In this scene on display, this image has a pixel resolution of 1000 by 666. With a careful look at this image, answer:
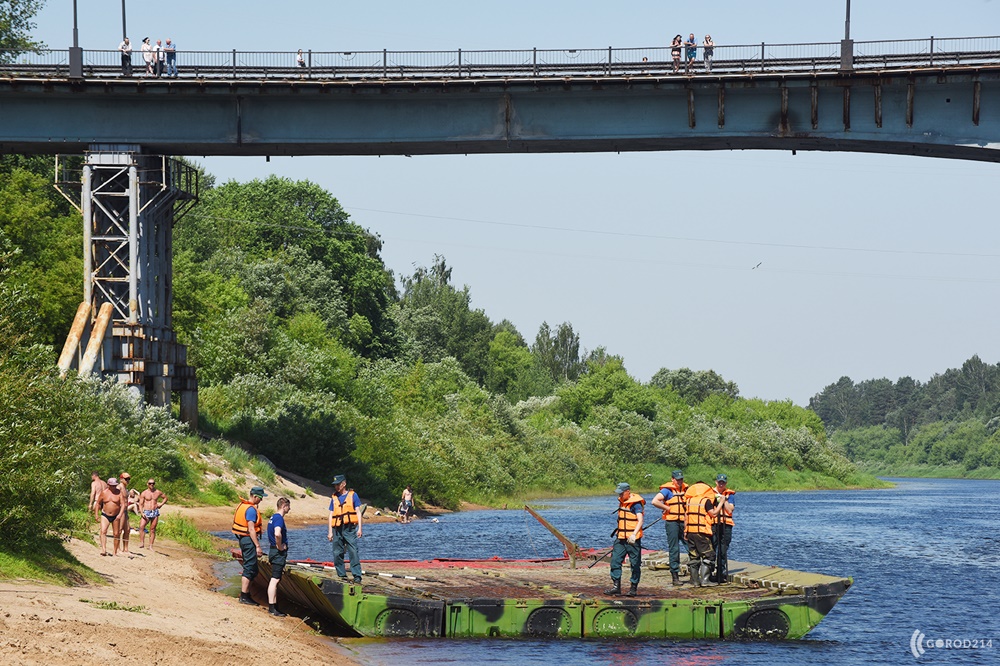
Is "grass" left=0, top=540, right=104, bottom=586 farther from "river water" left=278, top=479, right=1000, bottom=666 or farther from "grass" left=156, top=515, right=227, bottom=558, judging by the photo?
"grass" left=156, top=515, right=227, bottom=558

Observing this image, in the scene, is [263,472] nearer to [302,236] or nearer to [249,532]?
[249,532]

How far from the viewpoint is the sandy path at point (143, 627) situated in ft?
52.7

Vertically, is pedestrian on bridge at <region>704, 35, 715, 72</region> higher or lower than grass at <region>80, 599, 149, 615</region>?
higher

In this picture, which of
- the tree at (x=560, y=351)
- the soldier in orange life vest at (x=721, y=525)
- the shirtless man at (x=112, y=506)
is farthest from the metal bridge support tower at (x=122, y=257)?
the tree at (x=560, y=351)

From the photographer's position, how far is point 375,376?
91.7 meters

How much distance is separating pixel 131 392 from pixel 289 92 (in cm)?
1118

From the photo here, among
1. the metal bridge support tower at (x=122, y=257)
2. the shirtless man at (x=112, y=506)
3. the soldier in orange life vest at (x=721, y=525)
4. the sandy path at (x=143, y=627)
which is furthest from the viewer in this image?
the metal bridge support tower at (x=122, y=257)

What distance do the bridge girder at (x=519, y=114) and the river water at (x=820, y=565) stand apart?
13210 mm

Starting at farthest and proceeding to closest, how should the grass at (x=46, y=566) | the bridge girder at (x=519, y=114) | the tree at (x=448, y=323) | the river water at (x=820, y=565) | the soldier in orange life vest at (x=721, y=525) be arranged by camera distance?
the tree at (x=448, y=323)
the bridge girder at (x=519, y=114)
the soldier in orange life vest at (x=721, y=525)
the river water at (x=820, y=565)
the grass at (x=46, y=566)

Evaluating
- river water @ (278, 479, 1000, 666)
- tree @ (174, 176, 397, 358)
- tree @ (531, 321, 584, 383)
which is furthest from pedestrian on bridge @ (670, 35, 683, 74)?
tree @ (531, 321, 584, 383)

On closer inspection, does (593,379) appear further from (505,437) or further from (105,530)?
(105,530)

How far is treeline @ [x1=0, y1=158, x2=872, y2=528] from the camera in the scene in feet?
192

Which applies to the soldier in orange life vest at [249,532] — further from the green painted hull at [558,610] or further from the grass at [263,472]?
the grass at [263,472]

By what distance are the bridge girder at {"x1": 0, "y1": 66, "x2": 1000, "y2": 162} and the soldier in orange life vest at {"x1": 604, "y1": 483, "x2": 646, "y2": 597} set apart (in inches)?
802
